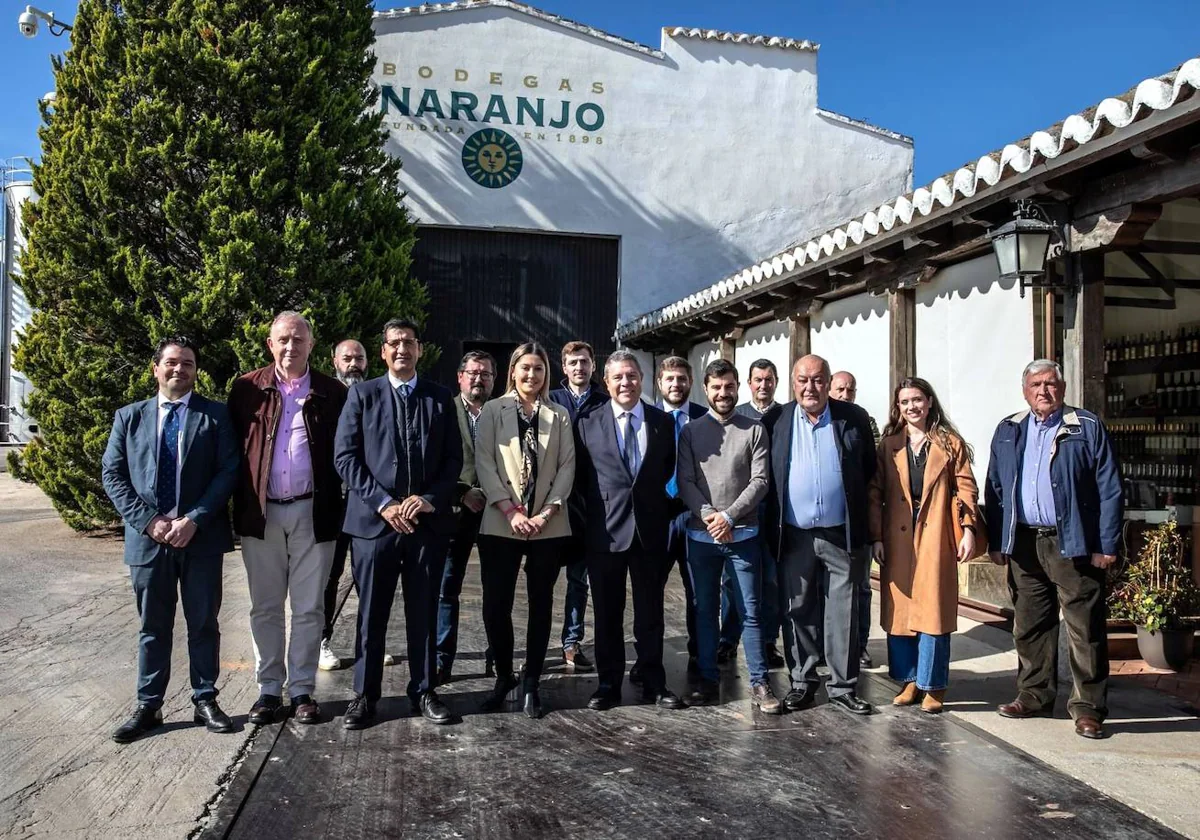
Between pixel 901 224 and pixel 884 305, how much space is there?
1290 millimetres

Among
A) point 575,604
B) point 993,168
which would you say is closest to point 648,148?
point 993,168

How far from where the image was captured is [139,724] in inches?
157

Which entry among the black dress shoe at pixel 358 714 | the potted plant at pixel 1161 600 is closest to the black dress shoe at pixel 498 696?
the black dress shoe at pixel 358 714

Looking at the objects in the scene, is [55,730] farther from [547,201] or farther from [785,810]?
[547,201]

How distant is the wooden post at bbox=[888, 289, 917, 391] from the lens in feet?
24.9

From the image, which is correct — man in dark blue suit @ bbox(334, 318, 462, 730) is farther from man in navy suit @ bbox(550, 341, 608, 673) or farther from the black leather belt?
man in navy suit @ bbox(550, 341, 608, 673)

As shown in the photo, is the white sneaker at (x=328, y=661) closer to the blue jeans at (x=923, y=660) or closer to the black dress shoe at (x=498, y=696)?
the black dress shoe at (x=498, y=696)

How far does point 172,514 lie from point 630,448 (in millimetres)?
2139

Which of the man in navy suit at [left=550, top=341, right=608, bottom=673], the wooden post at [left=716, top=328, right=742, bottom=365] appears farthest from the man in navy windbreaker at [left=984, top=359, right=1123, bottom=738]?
the wooden post at [left=716, top=328, right=742, bottom=365]

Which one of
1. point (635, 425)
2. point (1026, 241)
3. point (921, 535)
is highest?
point (1026, 241)

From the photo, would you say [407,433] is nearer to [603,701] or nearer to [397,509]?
[397,509]

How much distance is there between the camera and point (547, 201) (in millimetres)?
13211

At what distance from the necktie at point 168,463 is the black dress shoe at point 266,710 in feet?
3.17

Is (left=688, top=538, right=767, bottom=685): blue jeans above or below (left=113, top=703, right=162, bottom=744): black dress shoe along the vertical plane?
above
